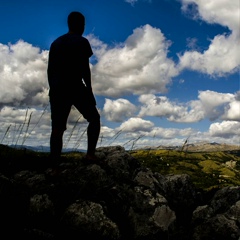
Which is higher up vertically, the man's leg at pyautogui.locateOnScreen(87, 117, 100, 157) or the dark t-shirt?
the dark t-shirt

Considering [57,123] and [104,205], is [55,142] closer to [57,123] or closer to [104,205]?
[57,123]

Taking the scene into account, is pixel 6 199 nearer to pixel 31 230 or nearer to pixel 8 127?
pixel 31 230

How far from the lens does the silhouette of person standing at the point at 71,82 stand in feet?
30.8

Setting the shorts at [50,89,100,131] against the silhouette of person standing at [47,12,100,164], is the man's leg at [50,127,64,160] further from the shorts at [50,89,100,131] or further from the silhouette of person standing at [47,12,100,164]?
the shorts at [50,89,100,131]

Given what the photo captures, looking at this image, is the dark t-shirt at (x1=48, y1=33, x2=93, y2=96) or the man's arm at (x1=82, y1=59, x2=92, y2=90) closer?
the dark t-shirt at (x1=48, y1=33, x2=93, y2=96)

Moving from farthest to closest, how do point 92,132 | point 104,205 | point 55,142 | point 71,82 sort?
point 92,132 → point 71,82 → point 55,142 → point 104,205

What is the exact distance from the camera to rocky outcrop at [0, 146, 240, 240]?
7559 millimetres

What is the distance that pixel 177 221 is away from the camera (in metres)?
9.48

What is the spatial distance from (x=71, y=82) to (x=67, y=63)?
598 mm

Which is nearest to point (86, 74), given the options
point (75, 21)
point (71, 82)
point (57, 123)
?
point (71, 82)

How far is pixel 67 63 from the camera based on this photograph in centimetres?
969

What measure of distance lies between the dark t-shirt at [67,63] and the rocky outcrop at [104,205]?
250cm

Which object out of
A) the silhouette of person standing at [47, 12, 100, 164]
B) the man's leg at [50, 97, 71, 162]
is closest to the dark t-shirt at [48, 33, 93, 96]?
the silhouette of person standing at [47, 12, 100, 164]

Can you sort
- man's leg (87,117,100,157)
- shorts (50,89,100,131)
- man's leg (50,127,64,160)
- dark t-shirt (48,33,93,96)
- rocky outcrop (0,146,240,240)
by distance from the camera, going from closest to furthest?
rocky outcrop (0,146,240,240), man's leg (50,127,64,160), shorts (50,89,100,131), dark t-shirt (48,33,93,96), man's leg (87,117,100,157)
